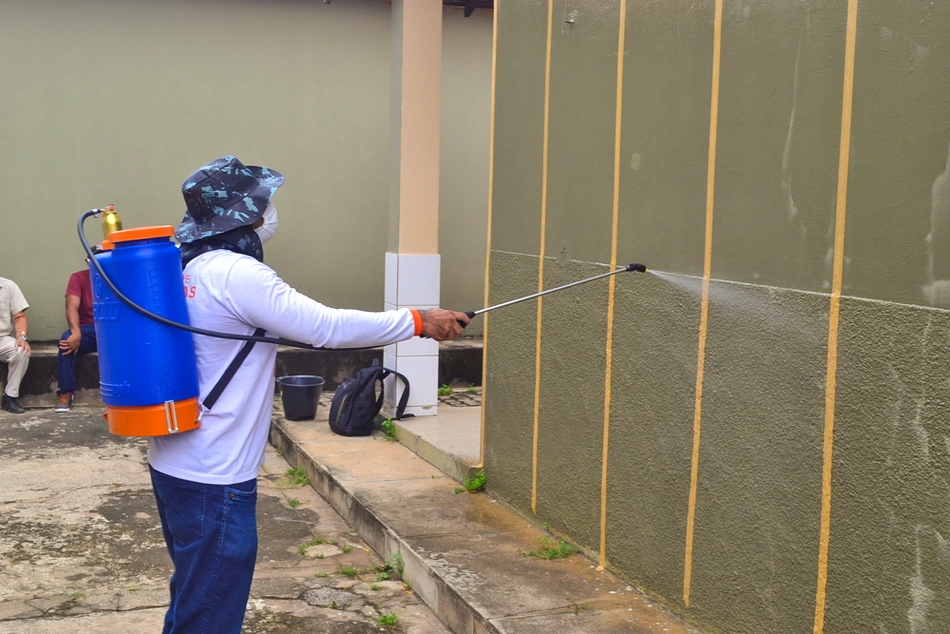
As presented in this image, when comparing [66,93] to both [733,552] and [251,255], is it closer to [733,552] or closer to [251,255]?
[251,255]

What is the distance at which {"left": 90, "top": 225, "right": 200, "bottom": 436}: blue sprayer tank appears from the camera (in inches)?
121

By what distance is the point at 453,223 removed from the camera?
10.6 metres

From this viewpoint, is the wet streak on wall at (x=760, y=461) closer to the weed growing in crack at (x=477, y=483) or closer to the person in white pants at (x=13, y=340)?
the weed growing in crack at (x=477, y=483)

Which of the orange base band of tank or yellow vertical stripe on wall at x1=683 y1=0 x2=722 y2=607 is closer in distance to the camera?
the orange base band of tank

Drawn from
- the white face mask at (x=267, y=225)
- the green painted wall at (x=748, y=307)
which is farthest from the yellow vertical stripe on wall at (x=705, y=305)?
the white face mask at (x=267, y=225)

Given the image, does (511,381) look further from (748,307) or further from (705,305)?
(748,307)

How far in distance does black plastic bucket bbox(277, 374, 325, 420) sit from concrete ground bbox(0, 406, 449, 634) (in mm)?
669

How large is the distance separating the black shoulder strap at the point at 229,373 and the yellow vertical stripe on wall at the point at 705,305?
5.70ft

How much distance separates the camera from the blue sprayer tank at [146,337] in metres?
3.08

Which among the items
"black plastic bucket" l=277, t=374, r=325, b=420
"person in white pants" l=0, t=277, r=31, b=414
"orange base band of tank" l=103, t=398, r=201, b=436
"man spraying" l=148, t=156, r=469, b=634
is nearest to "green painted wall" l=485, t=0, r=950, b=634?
"man spraying" l=148, t=156, r=469, b=634

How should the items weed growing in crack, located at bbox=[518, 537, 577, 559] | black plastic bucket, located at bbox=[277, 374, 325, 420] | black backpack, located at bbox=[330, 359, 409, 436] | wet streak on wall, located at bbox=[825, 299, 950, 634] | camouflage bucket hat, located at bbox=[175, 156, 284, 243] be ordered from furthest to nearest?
black plastic bucket, located at bbox=[277, 374, 325, 420], black backpack, located at bbox=[330, 359, 409, 436], weed growing in crack, located at bbox=[518, 537, 577, 559], camouflage bucket hat, located at bbox=[175, 156, 284, 243], wet streak on wall, located at bbox=[825, 299, 950, 634]

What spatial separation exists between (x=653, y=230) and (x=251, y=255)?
1.75 metres

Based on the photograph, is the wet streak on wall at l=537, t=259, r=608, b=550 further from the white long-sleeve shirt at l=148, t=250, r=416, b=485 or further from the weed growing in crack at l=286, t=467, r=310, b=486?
the weed growing in crack at l=286, t=467, r=310, b=486

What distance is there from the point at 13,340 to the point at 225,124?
2861mm
